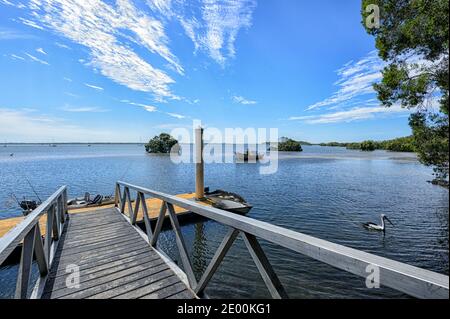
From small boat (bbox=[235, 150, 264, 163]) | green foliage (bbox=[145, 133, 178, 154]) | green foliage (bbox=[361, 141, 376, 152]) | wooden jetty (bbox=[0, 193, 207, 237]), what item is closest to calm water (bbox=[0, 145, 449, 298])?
wooden jetty (bbox=[0, 193, 207, 237])

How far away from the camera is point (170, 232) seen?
29.5 feet

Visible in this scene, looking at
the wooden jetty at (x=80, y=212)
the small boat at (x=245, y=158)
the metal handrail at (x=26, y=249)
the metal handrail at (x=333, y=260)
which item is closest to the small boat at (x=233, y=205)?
the wooden jetty at (x=80, y=212)

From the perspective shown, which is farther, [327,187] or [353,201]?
[327,187]

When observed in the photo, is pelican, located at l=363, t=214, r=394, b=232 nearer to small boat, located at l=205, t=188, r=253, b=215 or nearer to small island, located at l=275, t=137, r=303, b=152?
small boat, located at l=205, t=188, r=253, b=215

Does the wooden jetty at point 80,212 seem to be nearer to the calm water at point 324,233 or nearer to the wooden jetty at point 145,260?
the calm water at point 324,233

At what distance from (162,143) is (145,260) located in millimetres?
71559

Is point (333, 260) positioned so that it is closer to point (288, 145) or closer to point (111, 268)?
point (111, 268)

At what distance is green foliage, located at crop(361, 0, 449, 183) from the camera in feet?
10.3

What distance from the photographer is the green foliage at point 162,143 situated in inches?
2808

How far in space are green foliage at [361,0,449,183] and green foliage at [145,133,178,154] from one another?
67.0m
